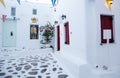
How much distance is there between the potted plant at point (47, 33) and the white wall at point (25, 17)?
0.60 m

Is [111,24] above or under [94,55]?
above

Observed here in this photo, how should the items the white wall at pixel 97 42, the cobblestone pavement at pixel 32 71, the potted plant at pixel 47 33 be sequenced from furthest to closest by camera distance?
the potted plant at pixel 47 33 < the cobblestone pavement at pixel 32 71 < the white wall at pixel 97 42

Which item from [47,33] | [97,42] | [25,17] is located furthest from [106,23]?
[25,17]

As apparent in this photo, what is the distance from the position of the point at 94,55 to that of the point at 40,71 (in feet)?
9.18

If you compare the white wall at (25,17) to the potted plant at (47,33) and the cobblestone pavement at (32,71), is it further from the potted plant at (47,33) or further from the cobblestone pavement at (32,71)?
the cobblestone pavement at (32,71)

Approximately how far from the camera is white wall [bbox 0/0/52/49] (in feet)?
43.0

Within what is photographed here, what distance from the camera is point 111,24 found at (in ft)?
20.7

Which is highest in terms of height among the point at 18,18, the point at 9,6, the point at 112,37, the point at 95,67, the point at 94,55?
the point at 9,6

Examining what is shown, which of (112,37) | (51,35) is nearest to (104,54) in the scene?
(112,37)

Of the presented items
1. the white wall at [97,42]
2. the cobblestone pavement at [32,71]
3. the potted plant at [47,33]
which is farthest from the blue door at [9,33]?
the white wall at [97,42]

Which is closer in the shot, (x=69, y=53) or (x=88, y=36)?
(x=88, y=36)

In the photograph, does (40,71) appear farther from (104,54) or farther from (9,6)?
(9,6)

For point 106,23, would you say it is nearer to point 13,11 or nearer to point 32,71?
point 32,71

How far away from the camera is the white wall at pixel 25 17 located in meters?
13.1
